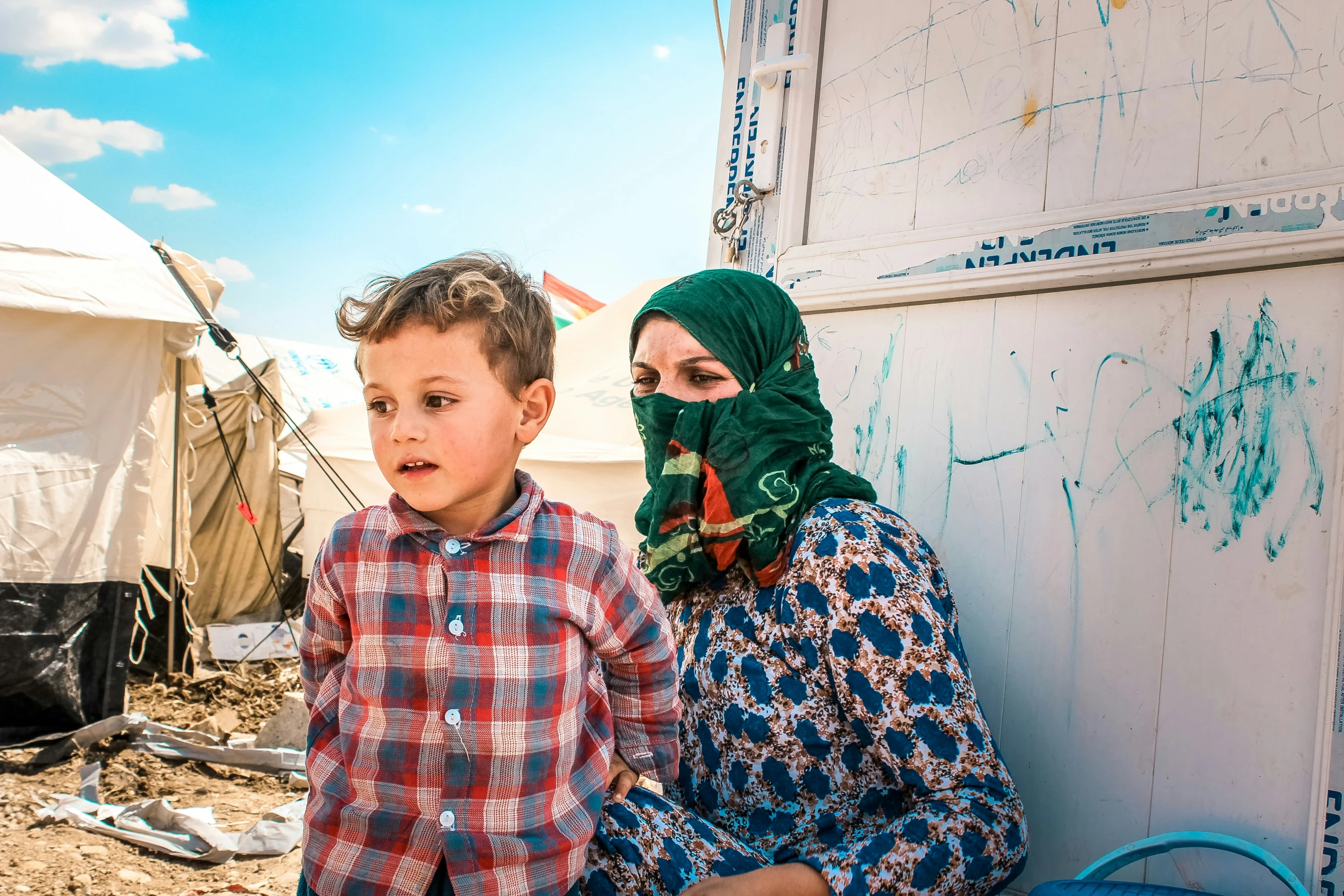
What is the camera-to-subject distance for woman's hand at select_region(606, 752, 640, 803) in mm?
1456

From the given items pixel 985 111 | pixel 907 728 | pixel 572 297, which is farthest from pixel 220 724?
pixel 572 297

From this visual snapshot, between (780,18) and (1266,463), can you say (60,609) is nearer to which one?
(780,18)

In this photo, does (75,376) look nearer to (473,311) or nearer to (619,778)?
(473,311)

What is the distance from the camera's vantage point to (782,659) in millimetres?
1591

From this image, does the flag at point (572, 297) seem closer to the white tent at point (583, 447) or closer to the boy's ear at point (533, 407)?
the white tent at point (583, 447)

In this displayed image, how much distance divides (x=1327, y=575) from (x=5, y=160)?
650cm

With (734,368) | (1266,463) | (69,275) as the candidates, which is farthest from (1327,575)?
(69,275)

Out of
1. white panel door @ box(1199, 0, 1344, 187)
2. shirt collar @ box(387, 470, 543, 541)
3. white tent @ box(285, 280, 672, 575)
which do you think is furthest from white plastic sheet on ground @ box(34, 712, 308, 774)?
white panel door @ box(1199, 0, 1344, 187)

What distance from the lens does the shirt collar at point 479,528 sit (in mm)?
1322

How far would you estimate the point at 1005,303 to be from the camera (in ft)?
6.17

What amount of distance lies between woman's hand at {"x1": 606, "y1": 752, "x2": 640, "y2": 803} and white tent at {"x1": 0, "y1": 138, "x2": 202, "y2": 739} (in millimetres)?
4545

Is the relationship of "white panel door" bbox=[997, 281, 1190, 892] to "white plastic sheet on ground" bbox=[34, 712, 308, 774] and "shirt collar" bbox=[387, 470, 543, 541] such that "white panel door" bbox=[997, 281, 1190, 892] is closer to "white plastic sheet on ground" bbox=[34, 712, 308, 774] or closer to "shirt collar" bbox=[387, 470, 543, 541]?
"shirt collar" bbox=[387, 470, 543, 541]

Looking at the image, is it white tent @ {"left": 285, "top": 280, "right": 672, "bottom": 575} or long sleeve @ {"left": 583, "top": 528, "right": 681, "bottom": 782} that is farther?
white tent @ {"left": 285, "top": 280, "right": 672, "bottom": 575}

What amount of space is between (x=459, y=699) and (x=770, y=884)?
1.87 ft
